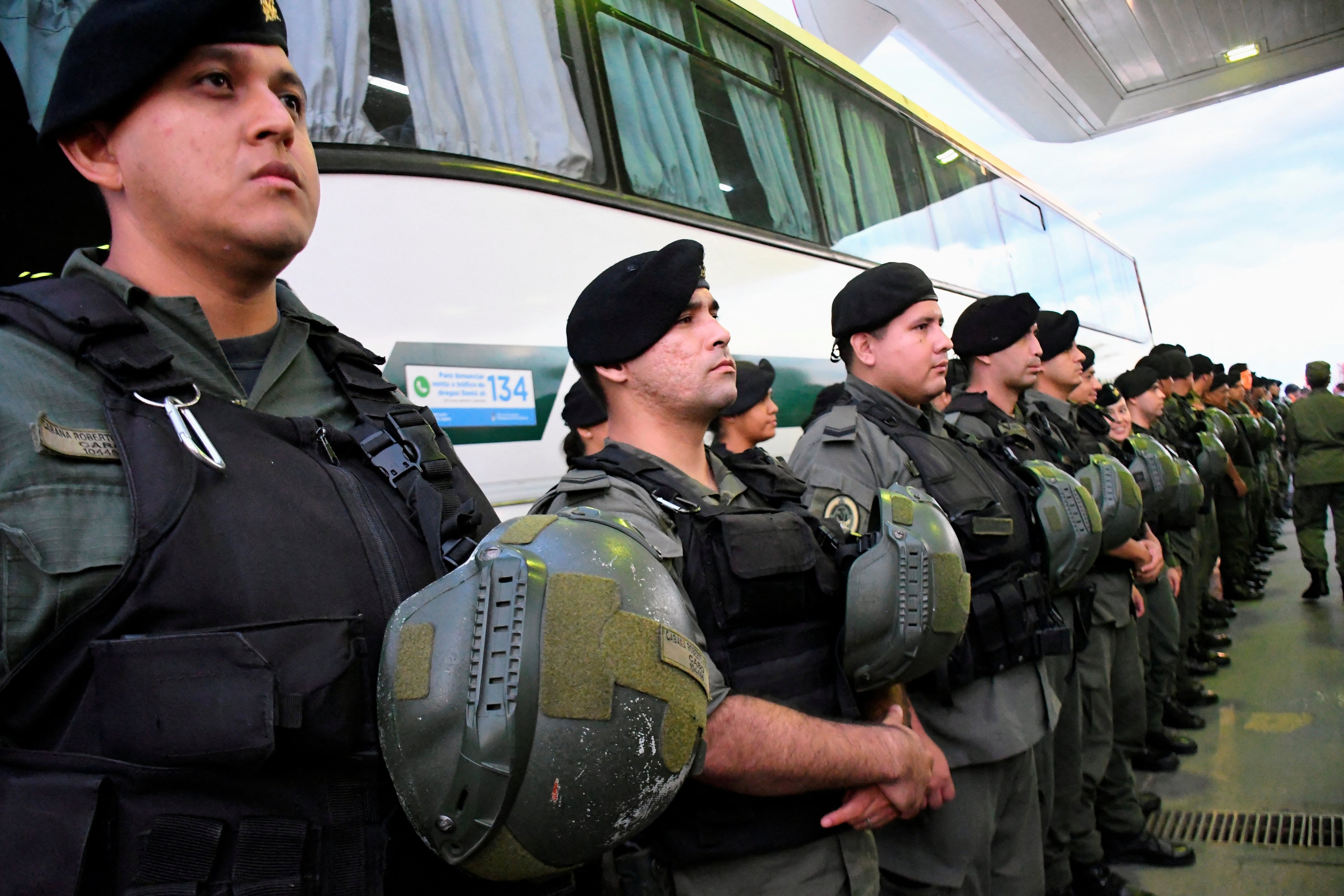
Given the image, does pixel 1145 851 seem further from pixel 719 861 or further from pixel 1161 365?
pixel 1161 365

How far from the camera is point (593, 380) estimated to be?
1.80 meters

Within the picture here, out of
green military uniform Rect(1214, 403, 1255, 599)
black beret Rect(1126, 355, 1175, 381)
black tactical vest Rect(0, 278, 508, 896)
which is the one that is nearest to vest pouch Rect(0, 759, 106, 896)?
black tactical vest Rect(0, 278, 508, 896)

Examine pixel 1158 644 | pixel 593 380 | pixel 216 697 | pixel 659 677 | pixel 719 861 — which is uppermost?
pixel 593 380

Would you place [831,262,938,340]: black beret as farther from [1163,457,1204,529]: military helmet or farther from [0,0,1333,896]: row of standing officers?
[1163,457,1204,529]: military helmet

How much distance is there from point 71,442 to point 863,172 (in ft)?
15.8

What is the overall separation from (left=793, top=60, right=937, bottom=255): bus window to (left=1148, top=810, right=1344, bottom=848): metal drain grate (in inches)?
119

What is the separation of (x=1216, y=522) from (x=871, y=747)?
6.50 metres

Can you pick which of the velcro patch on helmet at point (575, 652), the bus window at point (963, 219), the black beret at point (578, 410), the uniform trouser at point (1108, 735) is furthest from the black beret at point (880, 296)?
the bus window at point (963, 219)

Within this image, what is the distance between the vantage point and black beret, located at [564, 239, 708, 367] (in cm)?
167

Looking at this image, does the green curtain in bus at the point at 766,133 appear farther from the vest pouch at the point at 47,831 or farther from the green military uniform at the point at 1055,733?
the vest pouch at the point at 47,831

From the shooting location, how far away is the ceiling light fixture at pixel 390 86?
97.0 inches

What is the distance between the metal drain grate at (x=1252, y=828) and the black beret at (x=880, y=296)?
2463mm

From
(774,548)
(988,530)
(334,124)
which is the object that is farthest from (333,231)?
(988,530)

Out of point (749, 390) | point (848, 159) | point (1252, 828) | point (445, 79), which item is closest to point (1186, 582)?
point (1252, 828)
